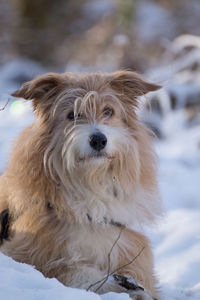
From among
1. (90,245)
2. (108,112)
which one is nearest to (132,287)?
(90,245)

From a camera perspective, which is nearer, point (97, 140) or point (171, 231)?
point (97, 140)

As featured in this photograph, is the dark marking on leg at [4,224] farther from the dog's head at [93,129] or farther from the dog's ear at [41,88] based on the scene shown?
the dog's ear at [41,88]

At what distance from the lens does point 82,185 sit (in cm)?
350

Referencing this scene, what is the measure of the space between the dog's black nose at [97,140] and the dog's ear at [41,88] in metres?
0.60

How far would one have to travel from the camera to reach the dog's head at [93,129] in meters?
3.33

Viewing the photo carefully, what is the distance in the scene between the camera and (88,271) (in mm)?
3346

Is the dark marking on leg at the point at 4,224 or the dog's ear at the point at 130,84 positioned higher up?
the dog's ear at the point at 130,84

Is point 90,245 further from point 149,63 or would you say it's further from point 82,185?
point 149,63

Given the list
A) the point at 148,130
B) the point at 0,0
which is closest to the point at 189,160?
the point at 148,130

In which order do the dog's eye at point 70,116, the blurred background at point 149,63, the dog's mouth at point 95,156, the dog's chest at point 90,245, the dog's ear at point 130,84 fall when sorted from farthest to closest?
the blurred background at point 149,63 < the dog's ear at point 130,84 < the dog's eye at point 70,116 < the dog's chest at point 90,245 < the dog's mouth at point 95,156

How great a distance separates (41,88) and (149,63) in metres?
9.55

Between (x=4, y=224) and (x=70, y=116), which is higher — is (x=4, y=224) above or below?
below

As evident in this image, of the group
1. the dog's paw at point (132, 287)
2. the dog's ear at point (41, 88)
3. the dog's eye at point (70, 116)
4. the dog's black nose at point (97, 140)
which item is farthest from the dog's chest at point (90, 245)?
the dog's ear at point (41, 88)

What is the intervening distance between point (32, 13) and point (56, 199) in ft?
50.8
